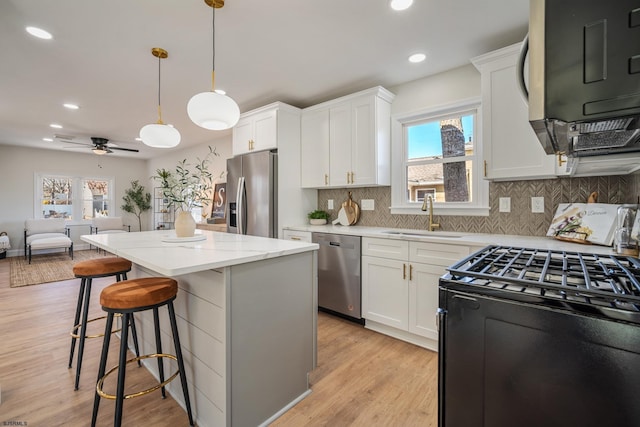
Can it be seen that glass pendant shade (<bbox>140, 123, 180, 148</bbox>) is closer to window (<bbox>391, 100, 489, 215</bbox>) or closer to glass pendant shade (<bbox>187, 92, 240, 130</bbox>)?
glass pendant shade (<bbox>187, 92, 240, 130</bbox>)

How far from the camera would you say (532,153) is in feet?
7.06

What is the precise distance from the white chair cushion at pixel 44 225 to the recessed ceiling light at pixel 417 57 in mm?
8314

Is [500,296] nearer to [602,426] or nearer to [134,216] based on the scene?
[602,426]

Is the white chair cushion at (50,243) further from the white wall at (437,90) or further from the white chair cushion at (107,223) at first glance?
the white wall at (437,90)

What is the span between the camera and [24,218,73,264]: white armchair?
5.94 metres

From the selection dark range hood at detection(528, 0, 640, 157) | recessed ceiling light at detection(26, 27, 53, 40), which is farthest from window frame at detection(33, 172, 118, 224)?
dark range hood at detection(528, 0, 640, 157)

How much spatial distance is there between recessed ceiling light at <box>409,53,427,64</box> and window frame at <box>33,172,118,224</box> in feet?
28.0

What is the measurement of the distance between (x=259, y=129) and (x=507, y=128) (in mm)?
2682

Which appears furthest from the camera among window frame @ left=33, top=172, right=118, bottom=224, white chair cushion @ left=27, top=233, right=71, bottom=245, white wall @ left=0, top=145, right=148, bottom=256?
window frame @ left=33, top=172, right=118, bottom=224

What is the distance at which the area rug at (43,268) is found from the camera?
455cm

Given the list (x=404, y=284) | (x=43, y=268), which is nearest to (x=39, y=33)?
(x=404, y=284)

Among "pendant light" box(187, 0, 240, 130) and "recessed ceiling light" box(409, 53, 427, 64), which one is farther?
"recessed ceiling light" box(409, 53, 427, 64)

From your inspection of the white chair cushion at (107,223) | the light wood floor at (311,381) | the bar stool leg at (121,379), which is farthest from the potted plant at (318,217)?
the white chair cushion at (107,223)

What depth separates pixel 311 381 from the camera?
1.97 meters
